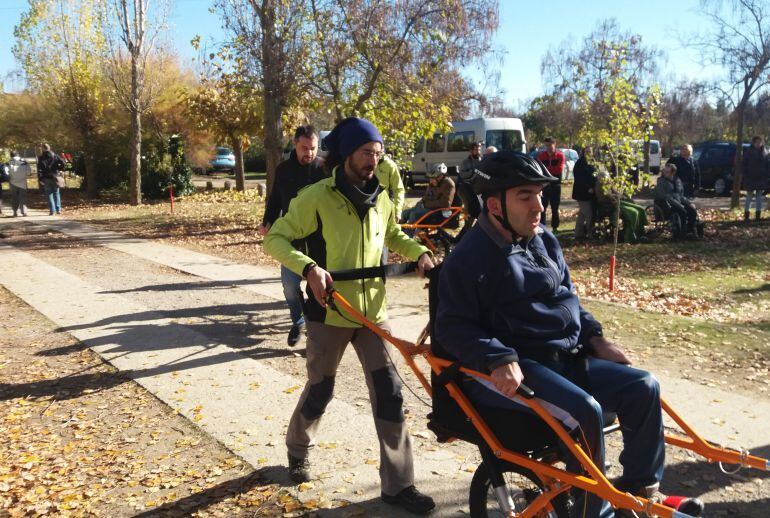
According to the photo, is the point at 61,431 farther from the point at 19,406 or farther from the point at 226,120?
the point at 226,120

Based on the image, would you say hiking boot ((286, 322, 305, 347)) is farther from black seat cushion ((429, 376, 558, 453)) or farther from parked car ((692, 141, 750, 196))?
parked car ((692, 141, 750, 196))

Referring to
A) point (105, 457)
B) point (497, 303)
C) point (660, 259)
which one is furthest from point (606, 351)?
point (660, 259)

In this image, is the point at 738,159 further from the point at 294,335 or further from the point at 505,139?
the point at 294,335

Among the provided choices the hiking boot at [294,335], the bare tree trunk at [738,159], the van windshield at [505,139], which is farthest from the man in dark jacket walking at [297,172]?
the van windshield at [505,139]

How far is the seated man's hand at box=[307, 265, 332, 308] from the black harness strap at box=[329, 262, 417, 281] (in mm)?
163

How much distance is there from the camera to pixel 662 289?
989 centimetres

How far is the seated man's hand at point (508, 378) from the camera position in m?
2.68

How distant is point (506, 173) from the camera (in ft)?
9.73

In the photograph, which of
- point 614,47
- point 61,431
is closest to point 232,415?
point 61,431

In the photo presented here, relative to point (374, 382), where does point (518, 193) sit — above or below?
above

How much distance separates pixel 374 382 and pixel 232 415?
1902mm

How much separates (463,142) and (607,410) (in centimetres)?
2498

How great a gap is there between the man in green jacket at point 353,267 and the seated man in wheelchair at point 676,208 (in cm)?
1124

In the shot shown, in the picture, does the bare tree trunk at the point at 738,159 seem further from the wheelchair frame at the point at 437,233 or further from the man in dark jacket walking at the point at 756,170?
the wheelchair frame at the point at 437,233
